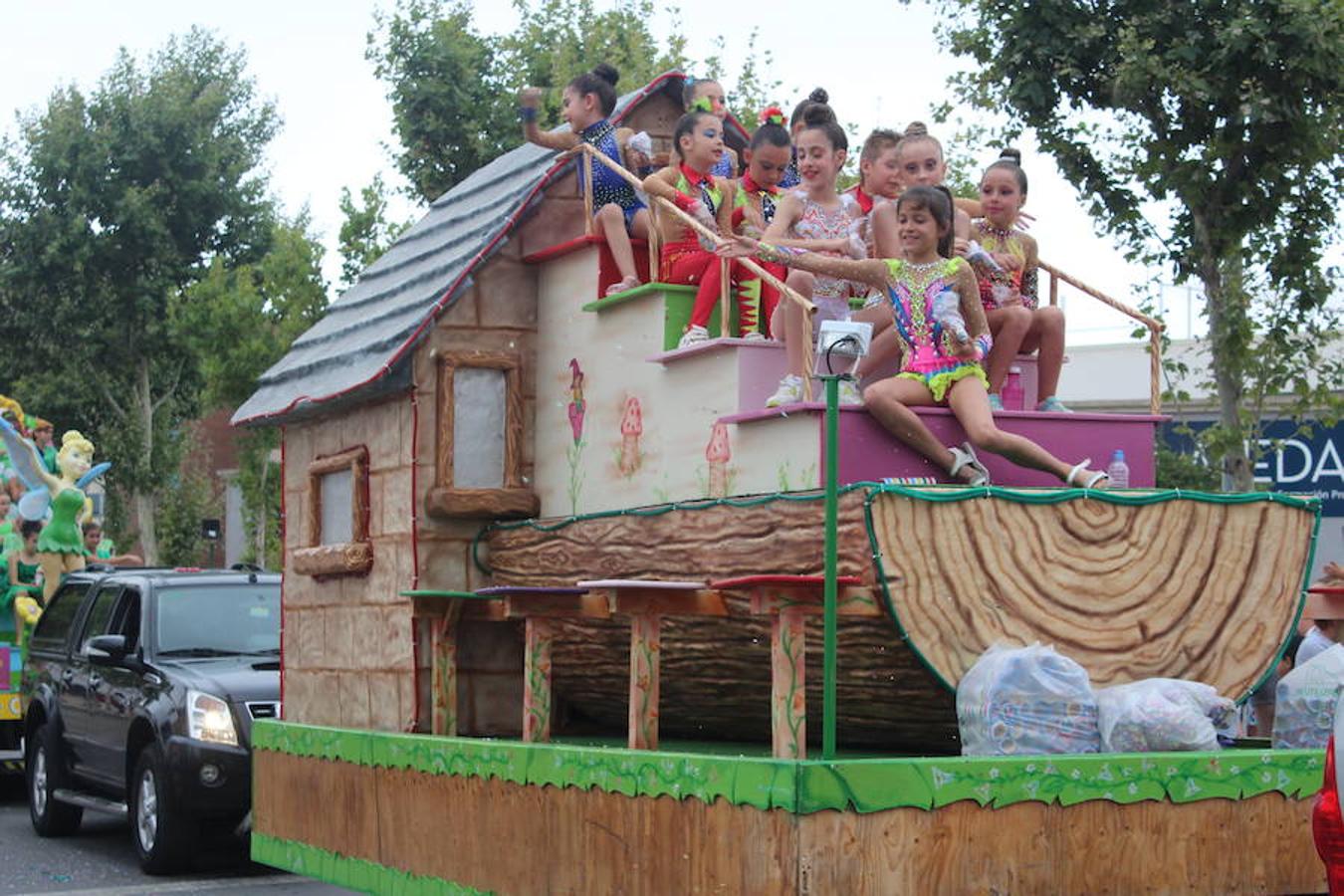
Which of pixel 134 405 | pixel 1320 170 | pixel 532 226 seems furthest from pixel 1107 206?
pixel 134 405

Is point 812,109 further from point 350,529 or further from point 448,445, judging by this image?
point 350,529

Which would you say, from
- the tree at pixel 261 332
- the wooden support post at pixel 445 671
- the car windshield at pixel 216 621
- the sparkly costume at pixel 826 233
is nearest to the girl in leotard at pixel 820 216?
the sparkly costume at pixel 826 233

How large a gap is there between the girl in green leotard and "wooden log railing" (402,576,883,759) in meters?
8.42

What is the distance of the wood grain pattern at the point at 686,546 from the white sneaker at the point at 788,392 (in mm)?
388

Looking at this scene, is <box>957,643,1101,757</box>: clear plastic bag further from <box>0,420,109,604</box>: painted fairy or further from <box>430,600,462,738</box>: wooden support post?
<box>0,420,109,604</box>: painted fairy

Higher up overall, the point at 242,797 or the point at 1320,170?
the point at 1320,170

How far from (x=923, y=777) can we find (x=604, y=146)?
4.62 meters

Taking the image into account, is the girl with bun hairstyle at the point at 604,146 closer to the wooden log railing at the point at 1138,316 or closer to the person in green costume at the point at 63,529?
the wooden log railing at the point at 1138,316

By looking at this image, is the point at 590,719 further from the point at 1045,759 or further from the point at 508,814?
the point at 1045,759

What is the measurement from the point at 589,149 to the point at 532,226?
0.58m

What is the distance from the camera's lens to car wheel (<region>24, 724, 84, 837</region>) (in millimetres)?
13883

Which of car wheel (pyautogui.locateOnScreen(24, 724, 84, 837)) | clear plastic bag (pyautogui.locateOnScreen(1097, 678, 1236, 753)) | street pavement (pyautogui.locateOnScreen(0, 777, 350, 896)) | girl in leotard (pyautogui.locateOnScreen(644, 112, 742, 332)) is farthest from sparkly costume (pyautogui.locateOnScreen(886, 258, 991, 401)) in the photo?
car wheel (pyautogui.locateOnScreen(24, 724, 84, 837))

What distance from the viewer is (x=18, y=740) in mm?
16312

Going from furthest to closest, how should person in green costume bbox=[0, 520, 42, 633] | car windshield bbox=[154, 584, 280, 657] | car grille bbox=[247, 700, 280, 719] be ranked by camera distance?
person in green costume bbox=[0, 520, 42, 633] → car windshield bbox=[154, 584, 280, 657] → car grille bbox=[247, 700, 280, 719]
